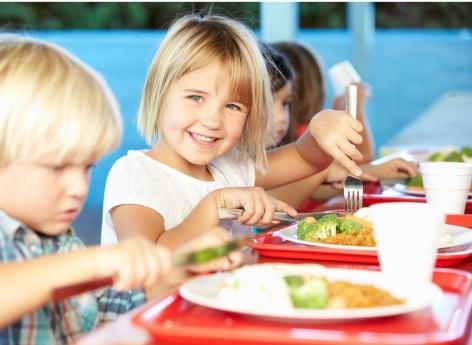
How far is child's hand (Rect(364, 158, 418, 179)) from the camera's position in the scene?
260 cm

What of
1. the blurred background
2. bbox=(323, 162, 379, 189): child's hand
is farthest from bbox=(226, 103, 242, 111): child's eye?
the blurred background

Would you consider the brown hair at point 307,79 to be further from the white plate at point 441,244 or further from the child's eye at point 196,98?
the white plate at point 441,244

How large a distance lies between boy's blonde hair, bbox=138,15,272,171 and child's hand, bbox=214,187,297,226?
1.31ft

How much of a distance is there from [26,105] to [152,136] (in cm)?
99

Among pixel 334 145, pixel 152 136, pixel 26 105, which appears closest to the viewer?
pixel 26 105

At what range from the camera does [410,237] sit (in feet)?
4.21

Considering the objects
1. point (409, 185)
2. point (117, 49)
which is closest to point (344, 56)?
point (117, 49)

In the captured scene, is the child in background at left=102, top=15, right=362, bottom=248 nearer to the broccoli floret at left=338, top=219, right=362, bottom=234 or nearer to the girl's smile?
the girl's smile

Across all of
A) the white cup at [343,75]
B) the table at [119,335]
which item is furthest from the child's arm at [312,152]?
the table at [119,335]

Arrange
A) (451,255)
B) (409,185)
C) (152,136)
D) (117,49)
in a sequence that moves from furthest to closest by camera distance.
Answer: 1. (117,49)
2. (409,185)
3. (152,136)
4. (451,255)

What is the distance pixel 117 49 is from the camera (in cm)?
938

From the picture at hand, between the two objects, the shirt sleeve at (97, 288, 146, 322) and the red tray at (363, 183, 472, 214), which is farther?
the red tray at (363, 183, 472, 214)

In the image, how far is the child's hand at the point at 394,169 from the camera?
260 cm

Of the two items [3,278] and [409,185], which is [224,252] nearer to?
[3,278]
